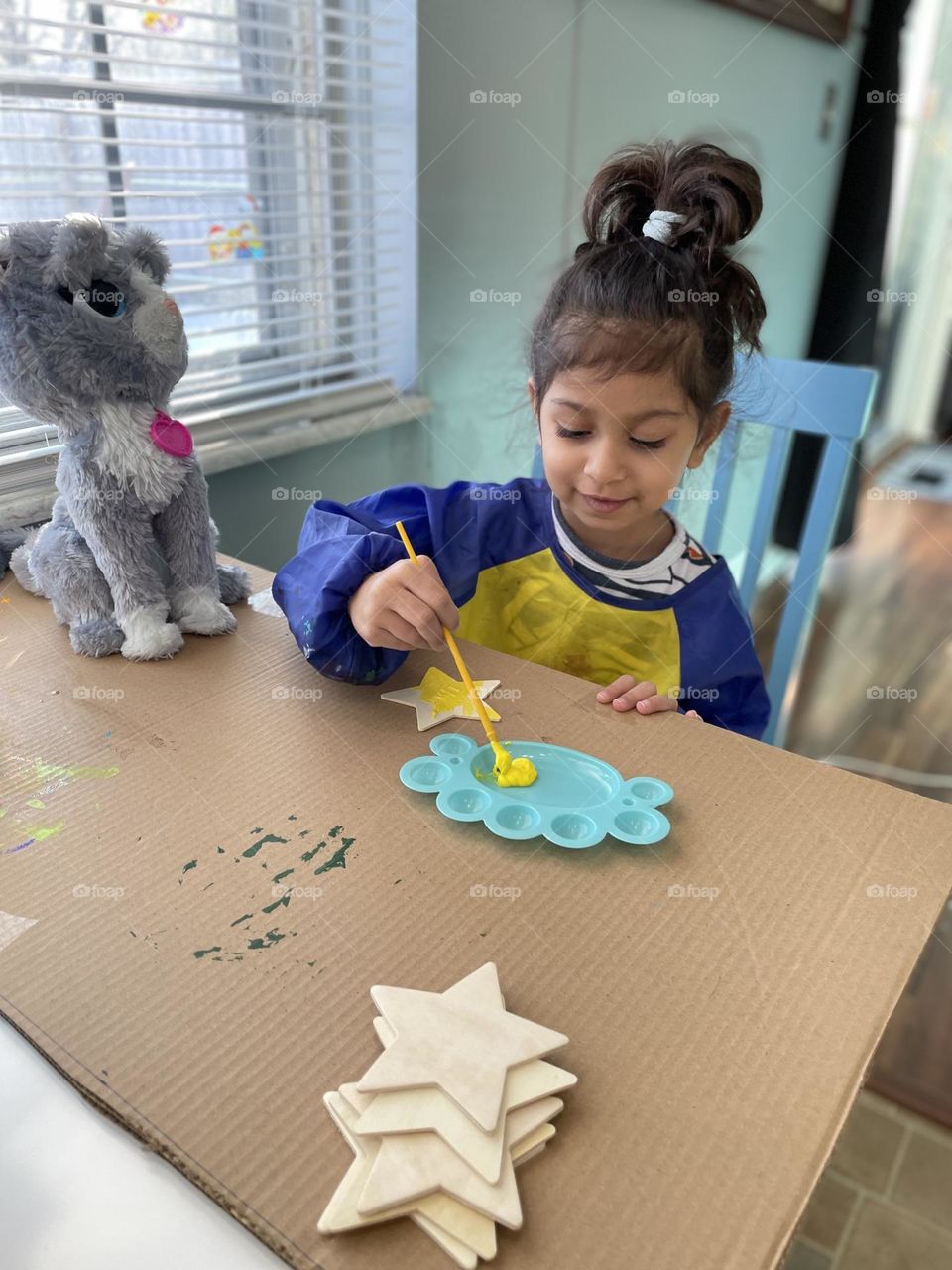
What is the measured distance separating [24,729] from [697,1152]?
541 millimetres

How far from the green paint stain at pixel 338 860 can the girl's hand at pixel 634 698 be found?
256 millimetres

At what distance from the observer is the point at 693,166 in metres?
0.79

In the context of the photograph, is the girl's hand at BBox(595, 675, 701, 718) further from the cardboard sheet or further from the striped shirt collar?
the striped shirt collar

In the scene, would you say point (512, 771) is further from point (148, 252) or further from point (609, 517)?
point (148, 252)

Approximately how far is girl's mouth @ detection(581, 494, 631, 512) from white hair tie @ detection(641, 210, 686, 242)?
0.24m

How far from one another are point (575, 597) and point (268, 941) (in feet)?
1.89

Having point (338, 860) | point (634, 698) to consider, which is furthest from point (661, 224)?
point (338, 860)

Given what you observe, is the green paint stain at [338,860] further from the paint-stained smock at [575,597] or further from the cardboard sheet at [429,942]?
the paint-stained smock at [575,597]

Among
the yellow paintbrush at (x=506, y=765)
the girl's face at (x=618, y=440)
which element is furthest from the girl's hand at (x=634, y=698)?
the girl's face at (x=618, y=440)

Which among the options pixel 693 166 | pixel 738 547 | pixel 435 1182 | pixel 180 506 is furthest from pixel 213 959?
pixel 738 547

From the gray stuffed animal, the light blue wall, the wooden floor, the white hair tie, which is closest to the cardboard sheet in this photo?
the gray stuffed animal

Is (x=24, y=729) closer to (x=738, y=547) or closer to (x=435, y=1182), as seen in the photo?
(x=435, y=1182)

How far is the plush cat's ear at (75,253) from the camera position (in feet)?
2.28

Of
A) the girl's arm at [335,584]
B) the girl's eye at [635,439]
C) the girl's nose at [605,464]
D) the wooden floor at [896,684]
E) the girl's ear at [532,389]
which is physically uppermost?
the girl's ear at [532,389]
